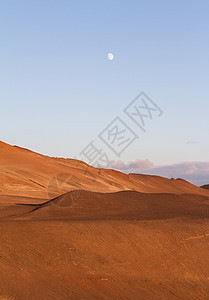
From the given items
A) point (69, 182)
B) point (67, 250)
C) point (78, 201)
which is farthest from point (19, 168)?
point (67, 250)

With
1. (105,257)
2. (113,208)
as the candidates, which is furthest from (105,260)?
(113,208)

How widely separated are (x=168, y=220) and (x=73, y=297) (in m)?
7.61

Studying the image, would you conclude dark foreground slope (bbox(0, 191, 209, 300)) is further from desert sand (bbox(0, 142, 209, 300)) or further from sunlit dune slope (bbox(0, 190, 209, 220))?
sunlit dune slope (bbox(0, 190, 209, 220))

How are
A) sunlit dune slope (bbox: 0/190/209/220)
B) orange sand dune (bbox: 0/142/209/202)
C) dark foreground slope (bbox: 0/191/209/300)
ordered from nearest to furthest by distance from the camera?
1. dark foreground slope (bbox: 0/191/209/300)
2. sunlit dune slope (bbox: 0/190/209/220)
3. orange sand dune (bbox: 0/142/209/202)

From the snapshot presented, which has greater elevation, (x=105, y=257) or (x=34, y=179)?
(x=34, y=179)

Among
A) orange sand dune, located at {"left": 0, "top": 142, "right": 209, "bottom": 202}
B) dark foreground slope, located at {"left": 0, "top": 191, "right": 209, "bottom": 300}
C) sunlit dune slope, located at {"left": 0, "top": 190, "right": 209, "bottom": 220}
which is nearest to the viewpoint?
dark foreground slope, located at {"left": 0, "top": 191, "right": 209, "bottom": 300}

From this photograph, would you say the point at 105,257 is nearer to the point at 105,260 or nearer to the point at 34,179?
the point at 105,260

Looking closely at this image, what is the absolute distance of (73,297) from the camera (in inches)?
349

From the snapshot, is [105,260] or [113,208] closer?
[105,260]

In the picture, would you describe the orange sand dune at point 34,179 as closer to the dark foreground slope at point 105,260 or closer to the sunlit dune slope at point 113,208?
the sunlit dune slope at point 113,208

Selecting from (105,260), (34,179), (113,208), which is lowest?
(105,260)

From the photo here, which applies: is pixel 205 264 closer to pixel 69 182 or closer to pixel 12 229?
pixel 12 229

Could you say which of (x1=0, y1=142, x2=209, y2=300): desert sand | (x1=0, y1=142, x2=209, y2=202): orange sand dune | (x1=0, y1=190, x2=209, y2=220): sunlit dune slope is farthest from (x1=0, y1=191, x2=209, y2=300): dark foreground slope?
(x1=0, y1=142, x2=209, y2=202): orange sand dune

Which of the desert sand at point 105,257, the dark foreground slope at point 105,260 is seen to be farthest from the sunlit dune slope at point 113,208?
the dark foreground slope at point 105,260
